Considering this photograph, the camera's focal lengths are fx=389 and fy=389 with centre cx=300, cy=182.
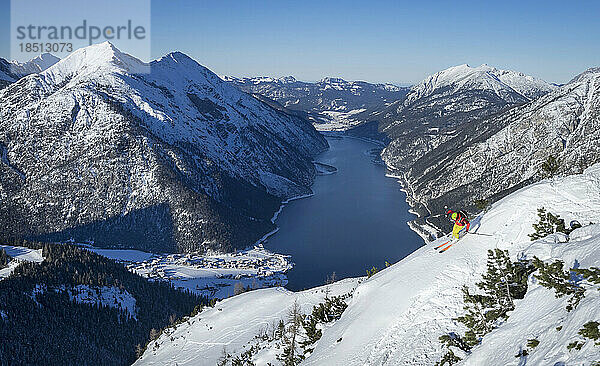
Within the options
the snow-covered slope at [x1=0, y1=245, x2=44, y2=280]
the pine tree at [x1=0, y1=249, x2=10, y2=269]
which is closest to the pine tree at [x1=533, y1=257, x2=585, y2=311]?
the snow-covered slope at [x1=0, y1=245, x2=44, y2=280]

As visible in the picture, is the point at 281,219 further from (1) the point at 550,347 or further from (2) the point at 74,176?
(1) the point at 550,347

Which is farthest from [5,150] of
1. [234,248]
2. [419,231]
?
[419,231]

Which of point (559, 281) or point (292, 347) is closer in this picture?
point (559, 281)

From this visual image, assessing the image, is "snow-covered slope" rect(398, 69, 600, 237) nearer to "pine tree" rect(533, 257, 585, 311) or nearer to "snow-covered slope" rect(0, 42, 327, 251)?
"snow-covered slope" rect(0, 42, 327, 251)

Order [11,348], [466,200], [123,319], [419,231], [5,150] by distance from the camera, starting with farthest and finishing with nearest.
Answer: [5,150], [466,200], [419,231], [123,319], [11,348]

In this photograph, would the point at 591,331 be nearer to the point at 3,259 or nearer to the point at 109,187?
the point at 3,259

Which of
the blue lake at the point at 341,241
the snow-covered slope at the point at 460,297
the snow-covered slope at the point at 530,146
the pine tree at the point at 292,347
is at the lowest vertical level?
the blue lake at the point at 341,241

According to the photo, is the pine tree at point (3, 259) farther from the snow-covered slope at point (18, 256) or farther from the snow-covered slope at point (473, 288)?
the snow-covered slope at point (473, 288)

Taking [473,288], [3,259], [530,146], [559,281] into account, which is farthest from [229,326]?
[530,146]

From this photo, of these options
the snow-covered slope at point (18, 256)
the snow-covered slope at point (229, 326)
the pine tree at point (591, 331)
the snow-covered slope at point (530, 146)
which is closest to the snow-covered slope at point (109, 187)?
the snow-covered slope at point (18, 256)
